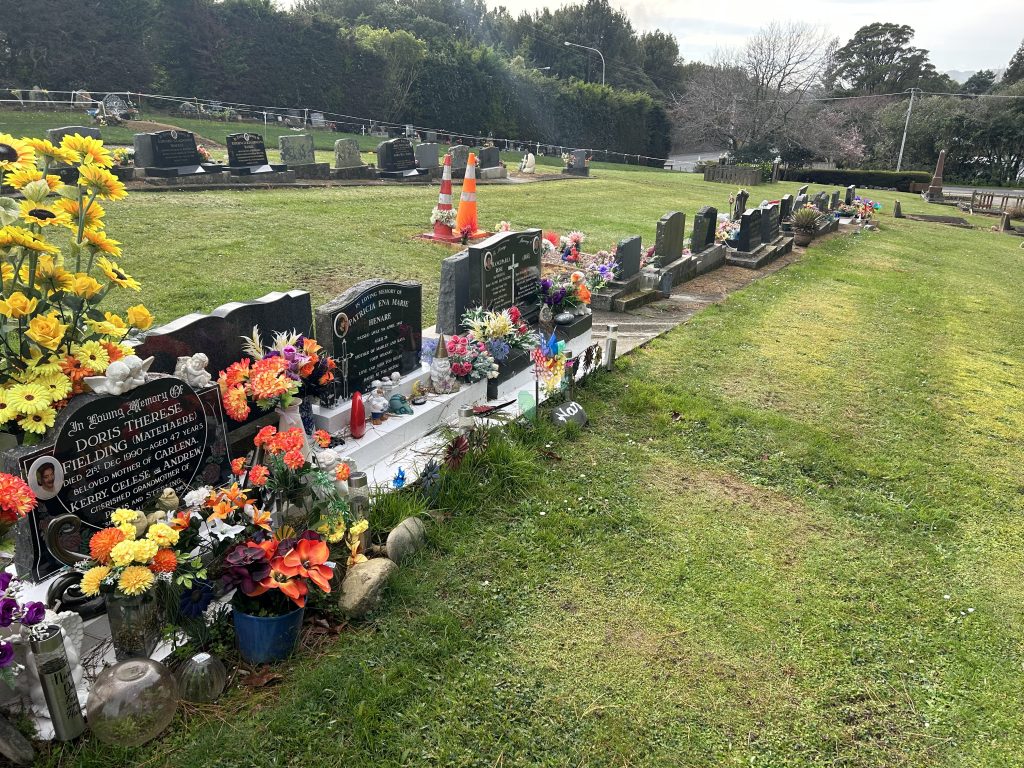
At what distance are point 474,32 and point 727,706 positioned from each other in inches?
2481

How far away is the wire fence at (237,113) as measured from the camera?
85.8 feet

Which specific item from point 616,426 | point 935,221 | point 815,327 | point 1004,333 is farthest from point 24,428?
point 935,221

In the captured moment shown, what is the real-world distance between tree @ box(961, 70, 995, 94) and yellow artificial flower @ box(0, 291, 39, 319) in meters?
76.3

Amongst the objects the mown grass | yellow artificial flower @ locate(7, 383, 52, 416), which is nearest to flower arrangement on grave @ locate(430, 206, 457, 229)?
the mown grass

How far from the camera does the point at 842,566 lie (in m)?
4.82

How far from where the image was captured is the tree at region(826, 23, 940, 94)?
6444cm

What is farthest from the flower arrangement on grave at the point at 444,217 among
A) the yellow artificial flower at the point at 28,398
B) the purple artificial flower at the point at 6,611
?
the purple artificial flower at the point at 6,611

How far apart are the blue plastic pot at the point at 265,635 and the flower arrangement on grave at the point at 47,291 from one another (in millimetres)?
1353

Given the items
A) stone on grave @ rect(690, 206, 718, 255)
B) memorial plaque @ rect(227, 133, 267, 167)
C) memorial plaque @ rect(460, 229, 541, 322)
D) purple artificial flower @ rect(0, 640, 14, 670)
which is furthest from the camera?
memorial plaque @ rect(227, 133, 267, 167)

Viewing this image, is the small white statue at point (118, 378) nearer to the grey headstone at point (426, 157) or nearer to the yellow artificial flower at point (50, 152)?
the yellow artificial flower at point (50, 152)

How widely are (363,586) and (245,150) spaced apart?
16.1 m

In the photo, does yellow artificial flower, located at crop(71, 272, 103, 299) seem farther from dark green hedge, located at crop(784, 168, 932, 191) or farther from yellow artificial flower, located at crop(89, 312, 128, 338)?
dark green hedge, located at crop(784, 168, 932, 191)

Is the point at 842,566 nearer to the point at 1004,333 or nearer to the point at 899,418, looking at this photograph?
the point at 899,418

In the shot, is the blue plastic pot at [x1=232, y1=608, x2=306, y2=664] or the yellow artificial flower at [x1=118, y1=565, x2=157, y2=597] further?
the blue plastic pot at [x1=232, y1=608, x2=306, y2=664]
